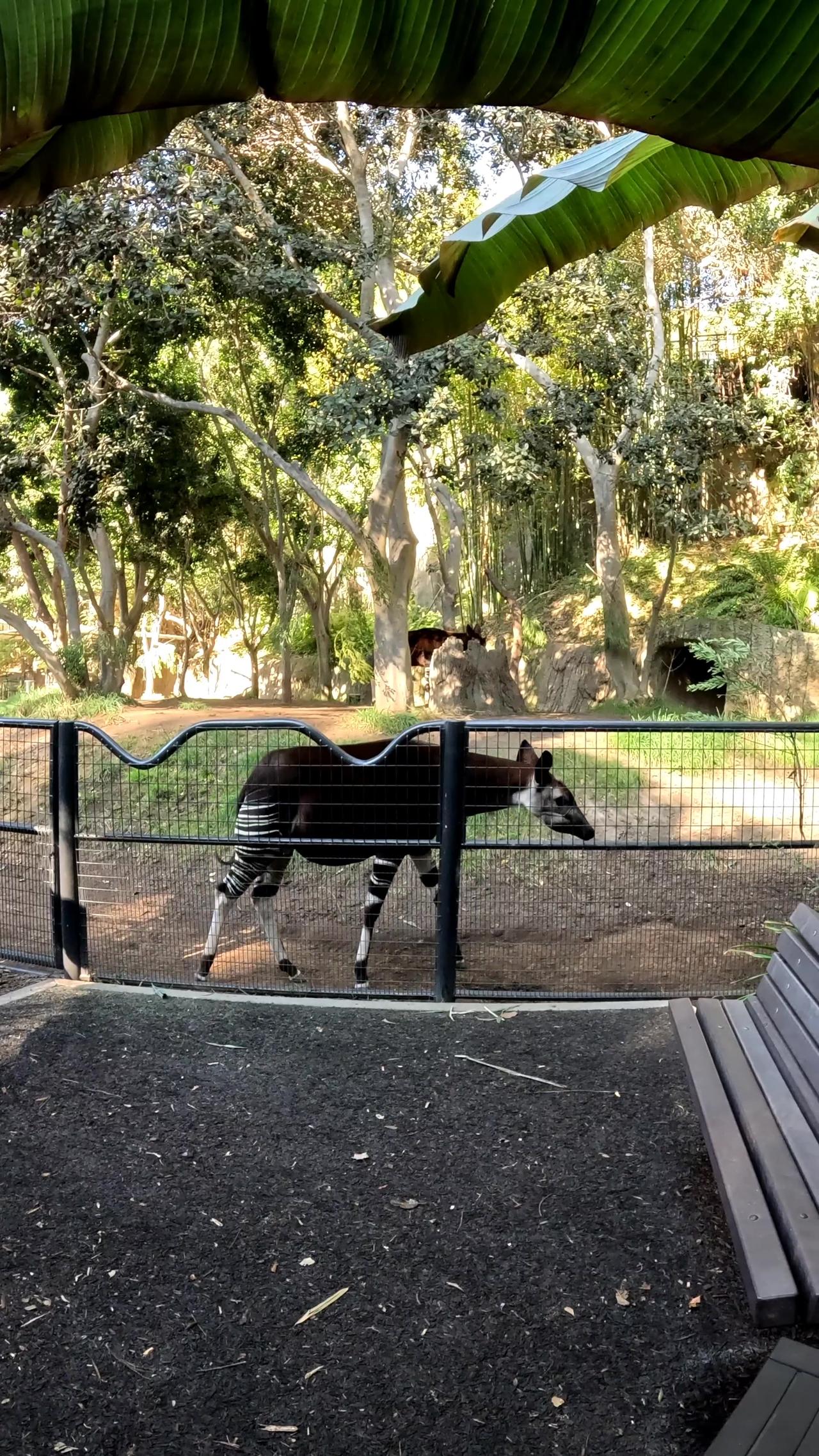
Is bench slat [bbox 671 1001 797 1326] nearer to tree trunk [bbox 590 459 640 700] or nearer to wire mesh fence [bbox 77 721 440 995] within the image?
wire mesh fence [bbox 77 721 440 995]

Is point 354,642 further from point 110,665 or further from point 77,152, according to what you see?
point 77,152

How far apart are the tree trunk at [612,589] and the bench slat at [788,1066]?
11942 millimetres

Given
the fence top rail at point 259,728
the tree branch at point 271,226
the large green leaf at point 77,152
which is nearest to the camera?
the large green leaf at point 77,152

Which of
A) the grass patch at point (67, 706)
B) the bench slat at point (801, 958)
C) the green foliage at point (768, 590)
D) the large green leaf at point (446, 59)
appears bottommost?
the bench slat at point (801, 958)

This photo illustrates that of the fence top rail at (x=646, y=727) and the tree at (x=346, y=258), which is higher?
the tree at (x=346, y=258)

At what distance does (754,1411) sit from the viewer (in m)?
2.09

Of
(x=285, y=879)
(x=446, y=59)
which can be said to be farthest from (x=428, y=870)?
(x=446, y=59)

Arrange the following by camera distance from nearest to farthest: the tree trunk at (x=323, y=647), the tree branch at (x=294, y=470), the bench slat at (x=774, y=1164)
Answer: the bench slat at (x=774, y=1164)
the tree branch at (x=294, y=470)
the tree trunk at (x=323, y=647)

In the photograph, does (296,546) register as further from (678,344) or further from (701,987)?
(701,987)

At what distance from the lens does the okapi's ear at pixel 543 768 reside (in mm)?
6230

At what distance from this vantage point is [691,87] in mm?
1428

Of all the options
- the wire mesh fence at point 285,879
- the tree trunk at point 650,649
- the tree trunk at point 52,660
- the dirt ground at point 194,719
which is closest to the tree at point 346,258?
the dirt ground at point 194,719

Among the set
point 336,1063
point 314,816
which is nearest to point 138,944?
point 314,816

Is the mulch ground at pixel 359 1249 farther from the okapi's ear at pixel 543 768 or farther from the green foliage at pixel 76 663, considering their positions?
the green foliage at pixel 76 663
